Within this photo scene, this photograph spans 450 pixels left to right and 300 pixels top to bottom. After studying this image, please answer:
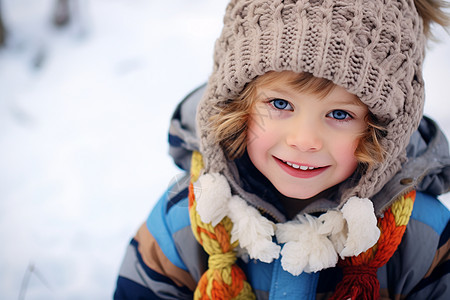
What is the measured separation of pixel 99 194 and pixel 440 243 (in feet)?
4.92

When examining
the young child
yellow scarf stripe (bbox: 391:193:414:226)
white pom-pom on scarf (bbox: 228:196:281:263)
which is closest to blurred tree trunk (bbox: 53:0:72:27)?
the young child

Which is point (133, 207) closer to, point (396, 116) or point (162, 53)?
point (162, 53)

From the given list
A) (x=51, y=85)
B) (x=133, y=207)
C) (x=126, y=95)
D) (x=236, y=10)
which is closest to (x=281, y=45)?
(x=236, y=10)

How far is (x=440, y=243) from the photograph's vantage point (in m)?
1.08

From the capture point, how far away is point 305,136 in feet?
2.76

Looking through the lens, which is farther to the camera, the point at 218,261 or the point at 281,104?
the point at 218,261

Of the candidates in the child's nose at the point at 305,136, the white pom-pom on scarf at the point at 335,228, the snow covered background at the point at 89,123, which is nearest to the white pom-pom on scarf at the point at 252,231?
the white pom-pom on scarf at the point at 335,228

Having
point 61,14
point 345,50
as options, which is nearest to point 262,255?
point 345,50

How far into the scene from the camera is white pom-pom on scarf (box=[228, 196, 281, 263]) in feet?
3.20

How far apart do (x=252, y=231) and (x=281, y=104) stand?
323 mm

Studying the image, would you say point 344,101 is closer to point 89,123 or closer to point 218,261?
point 218,261

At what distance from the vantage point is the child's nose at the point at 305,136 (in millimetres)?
841

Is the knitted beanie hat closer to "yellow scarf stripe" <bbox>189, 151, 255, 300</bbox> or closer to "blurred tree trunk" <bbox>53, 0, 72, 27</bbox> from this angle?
"yellow scarf stripe" <bbox>189, 151, 255, 300</bbox>

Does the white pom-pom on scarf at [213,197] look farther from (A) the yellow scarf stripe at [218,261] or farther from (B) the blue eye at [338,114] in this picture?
(B) the blue eye at [338,114]
